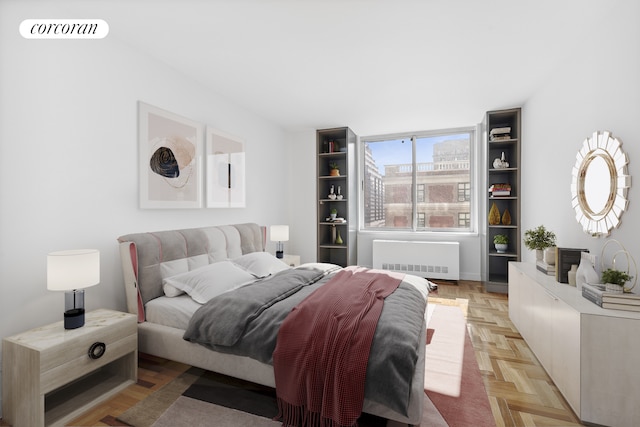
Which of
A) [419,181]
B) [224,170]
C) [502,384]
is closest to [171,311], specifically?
[224,170]

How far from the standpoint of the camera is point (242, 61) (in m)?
2.79

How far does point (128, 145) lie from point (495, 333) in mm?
3834

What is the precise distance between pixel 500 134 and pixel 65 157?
5.01 m

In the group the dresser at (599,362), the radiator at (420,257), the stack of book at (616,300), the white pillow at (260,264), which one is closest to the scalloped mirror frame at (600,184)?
the stack of book at (616,300)

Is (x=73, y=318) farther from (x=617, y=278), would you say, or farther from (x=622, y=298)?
(x=617, y=278)

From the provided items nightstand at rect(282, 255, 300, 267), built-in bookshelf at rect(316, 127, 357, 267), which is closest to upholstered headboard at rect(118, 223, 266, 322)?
nightstand at rect(282, 255, 300, 267)

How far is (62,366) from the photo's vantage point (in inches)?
63.1

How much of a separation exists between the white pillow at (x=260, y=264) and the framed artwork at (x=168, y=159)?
31.1 inches

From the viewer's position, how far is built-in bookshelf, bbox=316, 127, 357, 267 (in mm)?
5102

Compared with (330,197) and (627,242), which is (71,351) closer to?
(627,242)

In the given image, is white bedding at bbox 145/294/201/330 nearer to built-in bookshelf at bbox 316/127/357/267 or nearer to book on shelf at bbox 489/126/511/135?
built-in bookshelf at bbox 316/127/357/267

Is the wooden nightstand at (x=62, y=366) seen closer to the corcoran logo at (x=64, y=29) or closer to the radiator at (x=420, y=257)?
the corcoran logo at (x=64, y=29)

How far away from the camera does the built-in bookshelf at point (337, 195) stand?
16.7 ft

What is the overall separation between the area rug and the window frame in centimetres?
308
